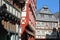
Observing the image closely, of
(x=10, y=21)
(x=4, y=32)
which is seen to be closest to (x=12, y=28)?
(x=10, y=21)

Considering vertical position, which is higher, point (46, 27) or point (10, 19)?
point (10, 19)

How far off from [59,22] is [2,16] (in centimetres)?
4272

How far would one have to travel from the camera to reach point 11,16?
1489 cm

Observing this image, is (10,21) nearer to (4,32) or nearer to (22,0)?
(4,32)

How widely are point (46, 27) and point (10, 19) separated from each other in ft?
123

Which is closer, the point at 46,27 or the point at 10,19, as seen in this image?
the point at 10,19

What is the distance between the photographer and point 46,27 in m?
52.0

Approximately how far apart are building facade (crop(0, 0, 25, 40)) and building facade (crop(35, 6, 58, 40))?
108 feet

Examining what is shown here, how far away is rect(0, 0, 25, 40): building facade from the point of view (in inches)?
516

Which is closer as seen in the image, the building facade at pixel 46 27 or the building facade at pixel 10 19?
the building facade at pixel 10 19

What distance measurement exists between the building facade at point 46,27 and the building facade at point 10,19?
32.8 m

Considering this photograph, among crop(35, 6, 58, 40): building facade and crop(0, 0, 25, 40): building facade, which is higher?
crop(0, 0, 25, 40): building facade

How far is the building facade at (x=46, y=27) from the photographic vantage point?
167 feet

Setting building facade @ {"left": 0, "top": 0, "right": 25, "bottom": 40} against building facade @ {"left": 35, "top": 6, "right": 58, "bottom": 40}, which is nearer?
building facade @ {"left": 0, "top": 0, "right": 25, "bottom": 40}
